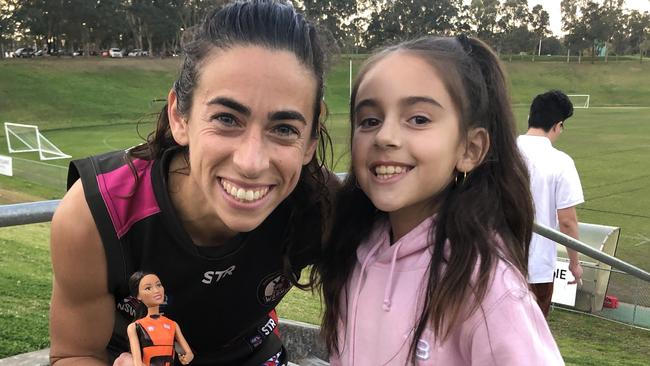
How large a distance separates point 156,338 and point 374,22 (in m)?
78.2

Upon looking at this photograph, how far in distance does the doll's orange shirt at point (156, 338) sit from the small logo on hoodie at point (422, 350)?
0.67 m

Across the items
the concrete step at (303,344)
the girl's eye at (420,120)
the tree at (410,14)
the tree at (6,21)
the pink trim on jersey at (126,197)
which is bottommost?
the concrete step at (303,344)

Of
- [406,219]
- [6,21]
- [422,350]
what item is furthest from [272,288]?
[6,21]

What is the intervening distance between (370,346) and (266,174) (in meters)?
0.63

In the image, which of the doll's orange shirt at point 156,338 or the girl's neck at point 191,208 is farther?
the girl's neck at point 191,208

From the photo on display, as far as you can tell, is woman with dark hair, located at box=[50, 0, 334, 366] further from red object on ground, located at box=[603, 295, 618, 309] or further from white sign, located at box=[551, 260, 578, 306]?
red object on ground, located at box=[603, 295, 618, 309]

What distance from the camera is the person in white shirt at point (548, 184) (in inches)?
199

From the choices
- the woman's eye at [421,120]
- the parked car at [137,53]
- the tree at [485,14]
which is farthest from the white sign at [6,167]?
the tree at [485,14]

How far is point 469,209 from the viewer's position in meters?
1.78

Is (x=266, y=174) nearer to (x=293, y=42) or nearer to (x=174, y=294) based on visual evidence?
(x=293, y=42)

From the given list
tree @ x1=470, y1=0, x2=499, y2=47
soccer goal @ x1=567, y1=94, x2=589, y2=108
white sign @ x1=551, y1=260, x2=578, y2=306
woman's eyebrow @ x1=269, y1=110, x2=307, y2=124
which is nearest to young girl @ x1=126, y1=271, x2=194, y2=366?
woman's eyebrow @ x1=269, y1=110, x2=307, y2=124

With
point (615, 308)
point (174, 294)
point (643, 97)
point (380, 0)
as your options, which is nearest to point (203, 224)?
point (174, 294)

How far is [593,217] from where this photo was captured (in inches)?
542

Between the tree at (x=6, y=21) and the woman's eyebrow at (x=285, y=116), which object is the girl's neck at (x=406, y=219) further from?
Result: the tree at (x=6, y=21)
